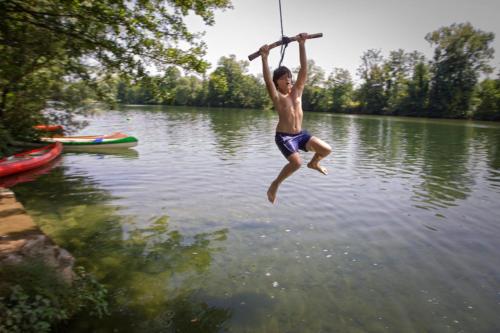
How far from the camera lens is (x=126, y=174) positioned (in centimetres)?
1719

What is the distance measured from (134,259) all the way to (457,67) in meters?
91.5

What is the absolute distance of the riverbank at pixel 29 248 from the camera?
5684 millimetres

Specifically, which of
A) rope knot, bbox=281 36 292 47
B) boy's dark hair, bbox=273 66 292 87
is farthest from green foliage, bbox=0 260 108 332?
rope knot, bbox=281 36 292 47

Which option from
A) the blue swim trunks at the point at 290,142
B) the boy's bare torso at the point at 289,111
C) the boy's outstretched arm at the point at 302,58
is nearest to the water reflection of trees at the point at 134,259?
the blue swim trunks at the point at 290,142

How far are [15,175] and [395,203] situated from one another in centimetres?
1690

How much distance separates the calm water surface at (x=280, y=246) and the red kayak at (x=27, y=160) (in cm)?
104

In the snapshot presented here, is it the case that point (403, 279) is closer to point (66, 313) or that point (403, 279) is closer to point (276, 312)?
point (276, 312)

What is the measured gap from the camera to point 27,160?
17531mm

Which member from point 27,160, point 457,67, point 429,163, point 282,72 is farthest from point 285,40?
point 457,67

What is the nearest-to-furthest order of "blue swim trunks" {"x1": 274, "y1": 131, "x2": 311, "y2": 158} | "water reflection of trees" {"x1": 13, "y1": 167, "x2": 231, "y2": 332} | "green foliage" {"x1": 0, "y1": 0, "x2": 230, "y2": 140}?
"water reflection of trees" {"x1": 13, "y1": 167, "x2": 231, "y2": 332} → "blue swim trunks" {"x1": 274, "y1": 131, "x2": 311, "y2": 158} → "green foliage" {"x1": 0, "y1": 0, "x2": 230, "y2": 140}

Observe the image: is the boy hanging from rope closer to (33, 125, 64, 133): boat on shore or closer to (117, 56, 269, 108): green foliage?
(33, 125, 64, 133): boat on shore

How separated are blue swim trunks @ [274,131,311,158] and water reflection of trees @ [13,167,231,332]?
315cm

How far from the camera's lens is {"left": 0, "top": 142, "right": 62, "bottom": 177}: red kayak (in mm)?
16031

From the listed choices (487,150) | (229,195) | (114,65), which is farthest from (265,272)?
(487,150)
